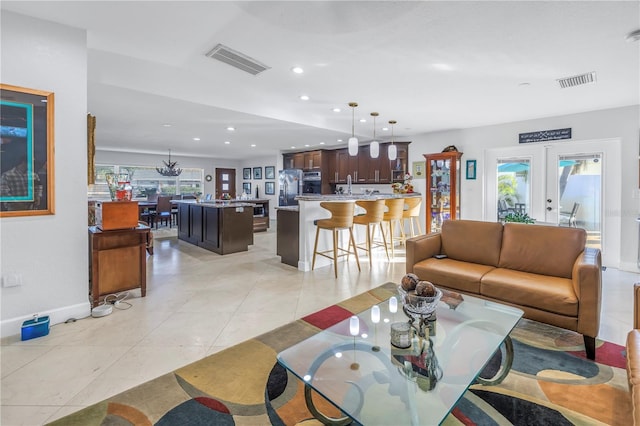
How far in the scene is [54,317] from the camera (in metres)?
2.59

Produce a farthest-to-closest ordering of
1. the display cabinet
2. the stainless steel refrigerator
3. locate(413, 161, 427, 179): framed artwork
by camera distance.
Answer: the stainless steel refrigerator → locate(413, 161, 427, 179): framed artwork → the display cabinet

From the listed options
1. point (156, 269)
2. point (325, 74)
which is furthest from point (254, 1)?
point (156, 269)

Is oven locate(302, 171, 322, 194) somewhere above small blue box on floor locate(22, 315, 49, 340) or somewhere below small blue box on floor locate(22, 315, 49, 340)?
above

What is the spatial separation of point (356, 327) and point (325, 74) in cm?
278

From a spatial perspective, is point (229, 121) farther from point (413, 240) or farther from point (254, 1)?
point (413, 240)

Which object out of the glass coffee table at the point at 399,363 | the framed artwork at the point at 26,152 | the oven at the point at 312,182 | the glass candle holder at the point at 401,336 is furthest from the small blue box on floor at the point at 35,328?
the oven at the point at 312,182

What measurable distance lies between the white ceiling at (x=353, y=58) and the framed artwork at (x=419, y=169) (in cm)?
145

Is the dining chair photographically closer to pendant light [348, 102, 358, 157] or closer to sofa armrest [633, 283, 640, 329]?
pendant light [348, 102, 358, 157]

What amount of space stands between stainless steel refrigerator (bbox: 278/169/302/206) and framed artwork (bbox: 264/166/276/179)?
1.15 metres

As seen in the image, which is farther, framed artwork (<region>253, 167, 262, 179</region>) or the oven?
framed artwork (<region>253, 167, 262, 179</region>)

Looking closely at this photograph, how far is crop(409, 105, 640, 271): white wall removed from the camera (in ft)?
14.6

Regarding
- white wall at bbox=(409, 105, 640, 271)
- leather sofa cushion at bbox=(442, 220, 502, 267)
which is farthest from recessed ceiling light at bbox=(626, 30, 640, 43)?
white wall at bbox=(409, 105, 640, 271)

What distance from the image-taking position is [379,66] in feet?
10.5

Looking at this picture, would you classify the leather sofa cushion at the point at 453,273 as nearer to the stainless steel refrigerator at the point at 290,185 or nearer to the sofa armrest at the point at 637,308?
the sofa armrest at the point at 637,308
